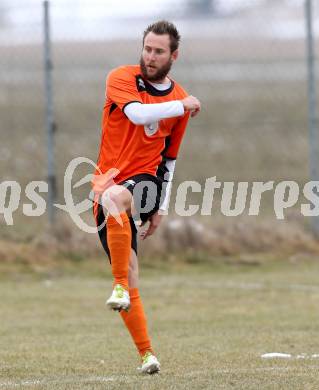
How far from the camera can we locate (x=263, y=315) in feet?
37.6

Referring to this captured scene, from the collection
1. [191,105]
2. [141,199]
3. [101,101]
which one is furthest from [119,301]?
[101,101]

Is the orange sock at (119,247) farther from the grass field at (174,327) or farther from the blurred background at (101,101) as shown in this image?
the blurred background at (101,101)

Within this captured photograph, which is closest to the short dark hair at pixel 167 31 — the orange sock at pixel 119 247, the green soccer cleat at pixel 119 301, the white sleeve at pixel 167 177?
the white sleeve at pixel 167 177

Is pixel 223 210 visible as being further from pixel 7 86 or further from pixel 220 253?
pixel 7 86

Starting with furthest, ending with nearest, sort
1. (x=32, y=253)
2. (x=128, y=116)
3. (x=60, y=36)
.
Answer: (x=60, y=36) → (x=32, y=253) → (x=128, y=116)

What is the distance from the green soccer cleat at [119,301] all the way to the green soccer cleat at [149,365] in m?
0.47

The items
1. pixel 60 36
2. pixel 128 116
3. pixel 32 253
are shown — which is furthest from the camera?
pixel 60 36

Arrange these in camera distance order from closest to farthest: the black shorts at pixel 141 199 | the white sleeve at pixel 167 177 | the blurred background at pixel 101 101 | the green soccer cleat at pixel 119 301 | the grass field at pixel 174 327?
the green soccer cleat at pixel 119 301 → the grass field at pixel 174 327 → the black shorts at pixel 141 199 → the white sleeve at pixel 167 177 → the blurred background at pixel 101 101

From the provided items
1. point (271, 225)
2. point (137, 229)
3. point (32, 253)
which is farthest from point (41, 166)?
point (137, 229)

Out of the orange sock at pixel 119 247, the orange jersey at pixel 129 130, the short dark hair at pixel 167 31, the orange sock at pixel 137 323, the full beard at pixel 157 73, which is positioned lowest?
the orange sock at pixel 137 323

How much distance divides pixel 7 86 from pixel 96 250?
13.1 feet

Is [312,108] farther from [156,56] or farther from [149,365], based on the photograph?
[149,365]

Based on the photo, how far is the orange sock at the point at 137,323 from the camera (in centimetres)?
739

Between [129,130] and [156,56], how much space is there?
505mm
